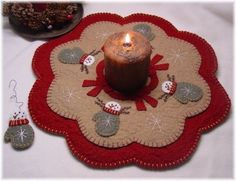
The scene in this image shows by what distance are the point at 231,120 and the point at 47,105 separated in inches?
20.3

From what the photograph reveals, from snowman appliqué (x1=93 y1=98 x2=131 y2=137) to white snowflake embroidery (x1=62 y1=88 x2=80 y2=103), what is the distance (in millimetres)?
73

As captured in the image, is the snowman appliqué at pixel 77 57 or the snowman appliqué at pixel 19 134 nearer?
the snowman appliqué at pixel 19 134

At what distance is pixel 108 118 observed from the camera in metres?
1.03

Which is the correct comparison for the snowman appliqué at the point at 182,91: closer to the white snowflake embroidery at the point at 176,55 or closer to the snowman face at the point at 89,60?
the white snowflake embroidery at the point at 176,55

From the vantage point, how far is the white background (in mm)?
966

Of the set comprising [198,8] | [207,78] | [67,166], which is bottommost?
[67,166]

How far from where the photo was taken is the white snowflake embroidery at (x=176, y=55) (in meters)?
1.18

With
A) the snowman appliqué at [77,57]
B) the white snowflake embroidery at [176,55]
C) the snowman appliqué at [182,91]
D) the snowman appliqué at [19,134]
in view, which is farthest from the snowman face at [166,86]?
the snowman appliqué at [19,134]

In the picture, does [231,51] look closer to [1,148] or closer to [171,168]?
[171,168]

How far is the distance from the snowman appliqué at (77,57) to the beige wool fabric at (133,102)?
0.01 metres

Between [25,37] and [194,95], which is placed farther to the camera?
[25,37]

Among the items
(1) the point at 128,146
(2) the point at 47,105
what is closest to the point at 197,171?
(1) the point at 128,146

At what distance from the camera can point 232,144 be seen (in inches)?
40.2

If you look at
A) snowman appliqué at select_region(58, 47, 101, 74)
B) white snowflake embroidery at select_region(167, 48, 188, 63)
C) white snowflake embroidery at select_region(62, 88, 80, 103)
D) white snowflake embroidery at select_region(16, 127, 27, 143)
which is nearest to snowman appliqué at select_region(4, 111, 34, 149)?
white snowflake embroidery at select_region(16, 127, 27, 143)
